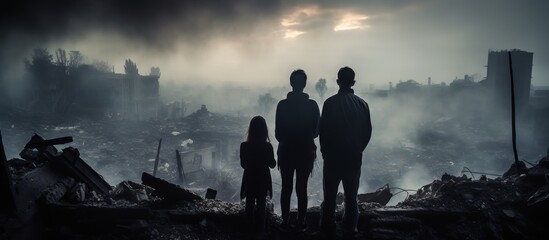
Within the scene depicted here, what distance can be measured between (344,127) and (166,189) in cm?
318

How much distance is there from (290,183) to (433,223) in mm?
2368

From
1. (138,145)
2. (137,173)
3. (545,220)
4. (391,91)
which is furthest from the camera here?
(391,91)

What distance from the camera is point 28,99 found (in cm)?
4741

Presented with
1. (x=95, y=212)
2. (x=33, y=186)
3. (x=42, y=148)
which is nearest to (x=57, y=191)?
(x=33, y=186)

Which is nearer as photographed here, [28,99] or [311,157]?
[311,157]

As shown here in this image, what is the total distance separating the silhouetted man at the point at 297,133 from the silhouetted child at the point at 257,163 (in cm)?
21

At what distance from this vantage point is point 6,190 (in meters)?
3.92

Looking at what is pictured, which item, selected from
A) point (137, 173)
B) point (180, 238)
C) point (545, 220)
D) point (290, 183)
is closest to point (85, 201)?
point (180, 238)

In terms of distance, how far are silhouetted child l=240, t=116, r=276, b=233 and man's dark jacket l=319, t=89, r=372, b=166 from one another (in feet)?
2.66

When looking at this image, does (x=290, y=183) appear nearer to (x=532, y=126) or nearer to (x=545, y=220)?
(x=545, y=220)

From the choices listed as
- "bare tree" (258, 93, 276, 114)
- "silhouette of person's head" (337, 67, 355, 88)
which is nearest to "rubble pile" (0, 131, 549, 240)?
"silhouette of person's head" (337, 67, 355, 88)

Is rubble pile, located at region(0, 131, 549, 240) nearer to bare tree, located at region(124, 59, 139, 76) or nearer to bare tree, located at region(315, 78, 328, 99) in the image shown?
bare tree, located at region(124, 59, 139, 76)

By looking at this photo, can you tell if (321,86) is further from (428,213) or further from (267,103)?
(428,213)

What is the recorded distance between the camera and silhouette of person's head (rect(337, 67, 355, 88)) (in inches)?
150
